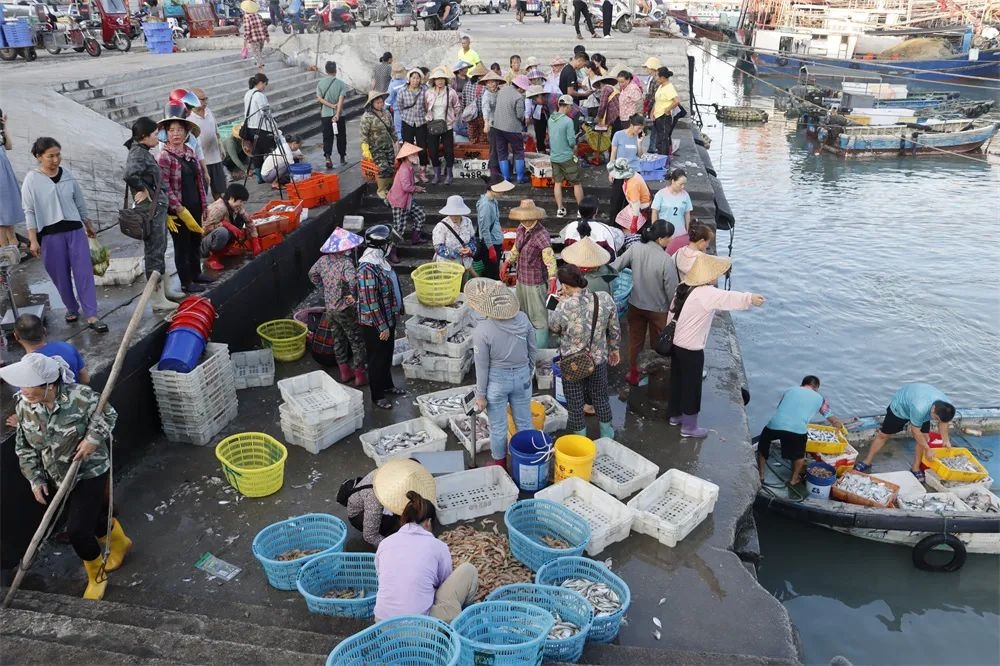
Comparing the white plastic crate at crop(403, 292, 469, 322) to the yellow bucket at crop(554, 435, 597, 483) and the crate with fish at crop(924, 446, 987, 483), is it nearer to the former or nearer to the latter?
the yellow bucket at crop(554, 435, 597, 483)

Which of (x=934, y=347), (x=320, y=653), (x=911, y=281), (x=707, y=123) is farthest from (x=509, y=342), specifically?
(x=707, y=123)

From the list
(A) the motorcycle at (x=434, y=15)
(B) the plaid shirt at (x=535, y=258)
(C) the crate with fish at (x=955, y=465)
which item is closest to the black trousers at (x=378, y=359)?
(B) the plaid shirt at (x=535, y=258)

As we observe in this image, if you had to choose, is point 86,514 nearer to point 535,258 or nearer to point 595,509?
point 595,509

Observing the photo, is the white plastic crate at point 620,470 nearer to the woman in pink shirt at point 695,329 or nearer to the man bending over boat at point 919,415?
the woman in pink shirt at point 695,329

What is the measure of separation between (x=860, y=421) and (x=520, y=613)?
6.70 metres

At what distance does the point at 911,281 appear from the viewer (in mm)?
15320

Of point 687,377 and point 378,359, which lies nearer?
point 687,377

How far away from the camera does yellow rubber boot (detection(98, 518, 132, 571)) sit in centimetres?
498

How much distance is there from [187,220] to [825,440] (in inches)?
292

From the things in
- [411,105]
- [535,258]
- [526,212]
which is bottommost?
[535,258]

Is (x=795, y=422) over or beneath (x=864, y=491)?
over

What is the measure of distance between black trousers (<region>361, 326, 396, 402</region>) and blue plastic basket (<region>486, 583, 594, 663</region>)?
321 cm

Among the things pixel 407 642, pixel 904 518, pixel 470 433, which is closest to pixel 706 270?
pixel 470 433

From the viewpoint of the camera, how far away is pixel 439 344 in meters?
7.57
